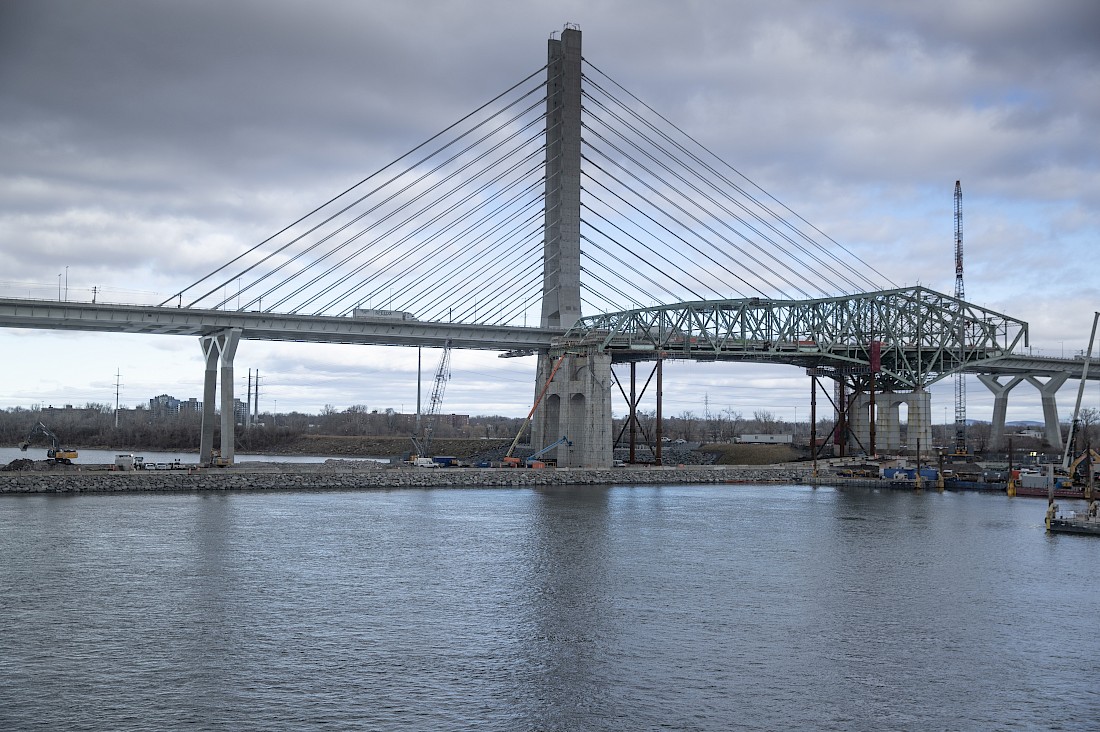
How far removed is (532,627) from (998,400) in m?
143

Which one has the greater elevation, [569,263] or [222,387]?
[569,263]

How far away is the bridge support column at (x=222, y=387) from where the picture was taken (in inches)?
3319

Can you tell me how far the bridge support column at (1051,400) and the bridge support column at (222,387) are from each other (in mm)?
117319

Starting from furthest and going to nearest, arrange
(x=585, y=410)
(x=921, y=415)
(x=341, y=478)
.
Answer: (x=921, y=415) → (x=585, y=410) → (x=341, y=478)

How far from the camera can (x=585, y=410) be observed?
315 ft

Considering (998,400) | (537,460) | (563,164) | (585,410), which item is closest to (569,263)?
(563,164)

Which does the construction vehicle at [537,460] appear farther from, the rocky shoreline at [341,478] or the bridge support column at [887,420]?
the bridge support column at [887,420]

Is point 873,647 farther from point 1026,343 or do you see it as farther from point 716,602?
point 1026,343

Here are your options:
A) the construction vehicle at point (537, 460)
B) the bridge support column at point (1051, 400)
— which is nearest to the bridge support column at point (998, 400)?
the bridge support column at point (1051, 400)

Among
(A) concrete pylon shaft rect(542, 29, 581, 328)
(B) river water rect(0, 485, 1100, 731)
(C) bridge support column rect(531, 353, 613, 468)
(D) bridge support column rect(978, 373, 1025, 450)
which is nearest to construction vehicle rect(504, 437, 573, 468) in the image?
(C) bridge support column rect(531, 353, 613, 468)

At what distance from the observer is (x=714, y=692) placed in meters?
24.0

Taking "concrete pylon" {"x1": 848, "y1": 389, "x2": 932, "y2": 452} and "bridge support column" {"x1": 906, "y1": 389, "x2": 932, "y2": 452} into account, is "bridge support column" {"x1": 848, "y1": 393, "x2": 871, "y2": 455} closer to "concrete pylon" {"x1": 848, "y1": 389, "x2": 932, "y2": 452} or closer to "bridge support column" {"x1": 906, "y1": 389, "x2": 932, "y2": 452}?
"concrete pylon" {"x1": 848, "y1": 389, "x2": 932, "y2": 452}

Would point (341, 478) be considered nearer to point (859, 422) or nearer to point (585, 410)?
point (585, 410)

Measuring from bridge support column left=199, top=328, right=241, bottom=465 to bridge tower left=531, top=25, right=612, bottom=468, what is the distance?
2968 cm
